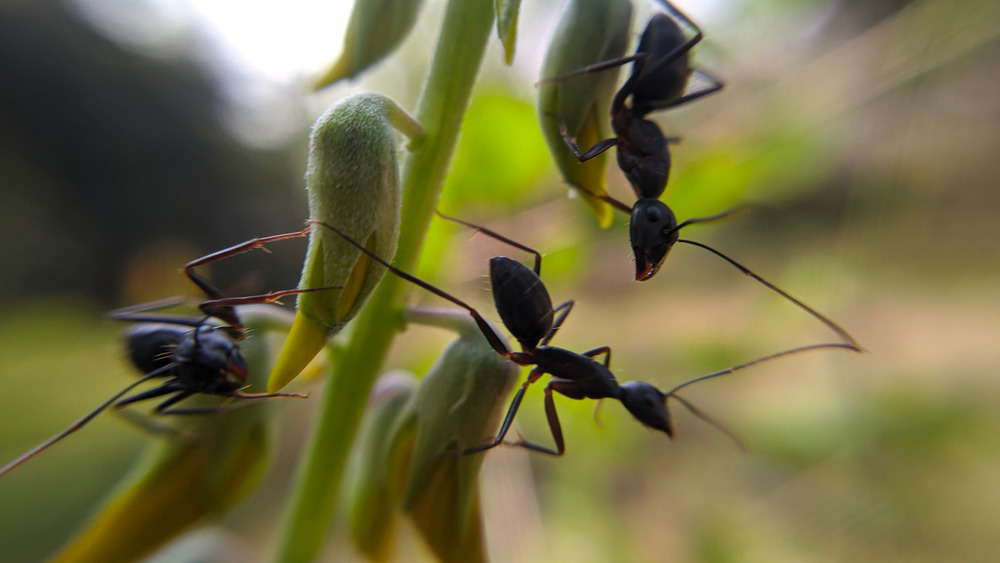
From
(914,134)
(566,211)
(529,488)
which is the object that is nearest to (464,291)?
(566,211)

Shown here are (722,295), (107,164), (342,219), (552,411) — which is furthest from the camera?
(107,164)

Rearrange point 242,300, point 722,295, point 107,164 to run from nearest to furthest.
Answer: point 242,300
point 722,295
point 107,164

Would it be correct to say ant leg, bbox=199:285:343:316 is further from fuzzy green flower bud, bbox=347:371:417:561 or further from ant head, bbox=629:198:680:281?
ant head, bbox=629:198:680:281

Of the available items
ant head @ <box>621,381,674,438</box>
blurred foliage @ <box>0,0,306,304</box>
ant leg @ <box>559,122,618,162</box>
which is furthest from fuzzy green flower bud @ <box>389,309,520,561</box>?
blurred foliage @ <box>0,0,306,304</box>

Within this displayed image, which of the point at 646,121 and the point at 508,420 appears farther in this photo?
the point at 646,121

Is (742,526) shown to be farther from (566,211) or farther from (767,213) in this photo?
(767,213)

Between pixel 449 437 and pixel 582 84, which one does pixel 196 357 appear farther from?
pixel 582 84

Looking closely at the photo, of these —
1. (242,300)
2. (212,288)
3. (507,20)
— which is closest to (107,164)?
(212,288)
